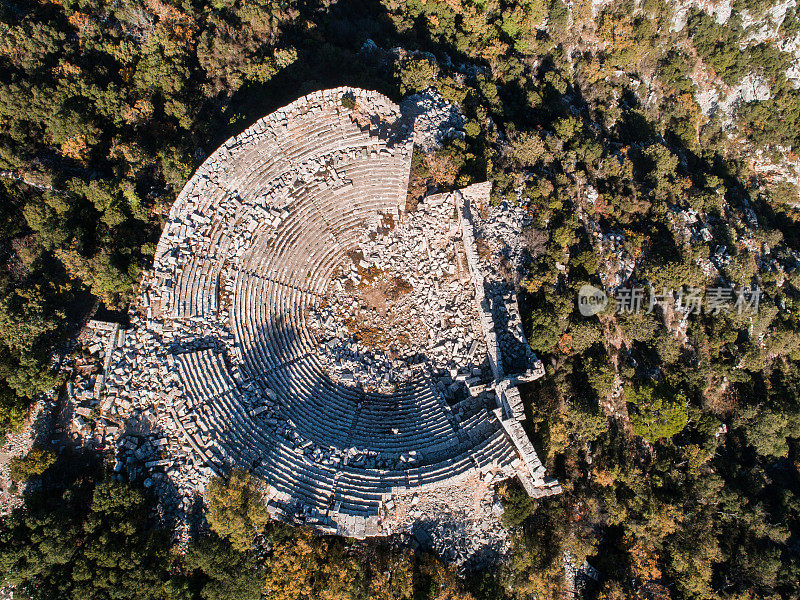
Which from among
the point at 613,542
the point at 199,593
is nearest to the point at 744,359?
the point at 613,542

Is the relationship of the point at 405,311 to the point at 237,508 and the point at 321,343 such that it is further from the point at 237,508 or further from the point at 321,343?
the point at 237,508

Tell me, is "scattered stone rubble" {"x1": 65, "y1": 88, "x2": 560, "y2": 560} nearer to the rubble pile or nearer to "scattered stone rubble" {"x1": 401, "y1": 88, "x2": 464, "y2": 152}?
the rubble pile

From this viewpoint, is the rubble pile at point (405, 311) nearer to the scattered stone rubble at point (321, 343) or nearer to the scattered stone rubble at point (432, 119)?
the scattered stone rubble at point (321, 343)

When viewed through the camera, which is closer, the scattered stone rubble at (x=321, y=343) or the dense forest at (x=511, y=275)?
the dense forest at (x=511, y=275)

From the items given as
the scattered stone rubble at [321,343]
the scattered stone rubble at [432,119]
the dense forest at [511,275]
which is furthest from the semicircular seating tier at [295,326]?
the dense forest at [511,275]

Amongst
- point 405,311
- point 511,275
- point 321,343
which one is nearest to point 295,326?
point 321,343

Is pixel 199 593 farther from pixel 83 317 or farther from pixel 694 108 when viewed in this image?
pixel 694 108

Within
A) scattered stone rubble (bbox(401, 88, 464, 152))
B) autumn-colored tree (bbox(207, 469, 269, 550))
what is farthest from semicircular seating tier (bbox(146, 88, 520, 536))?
scattered stone rubble (bbox(401, 88, 464, 152))
